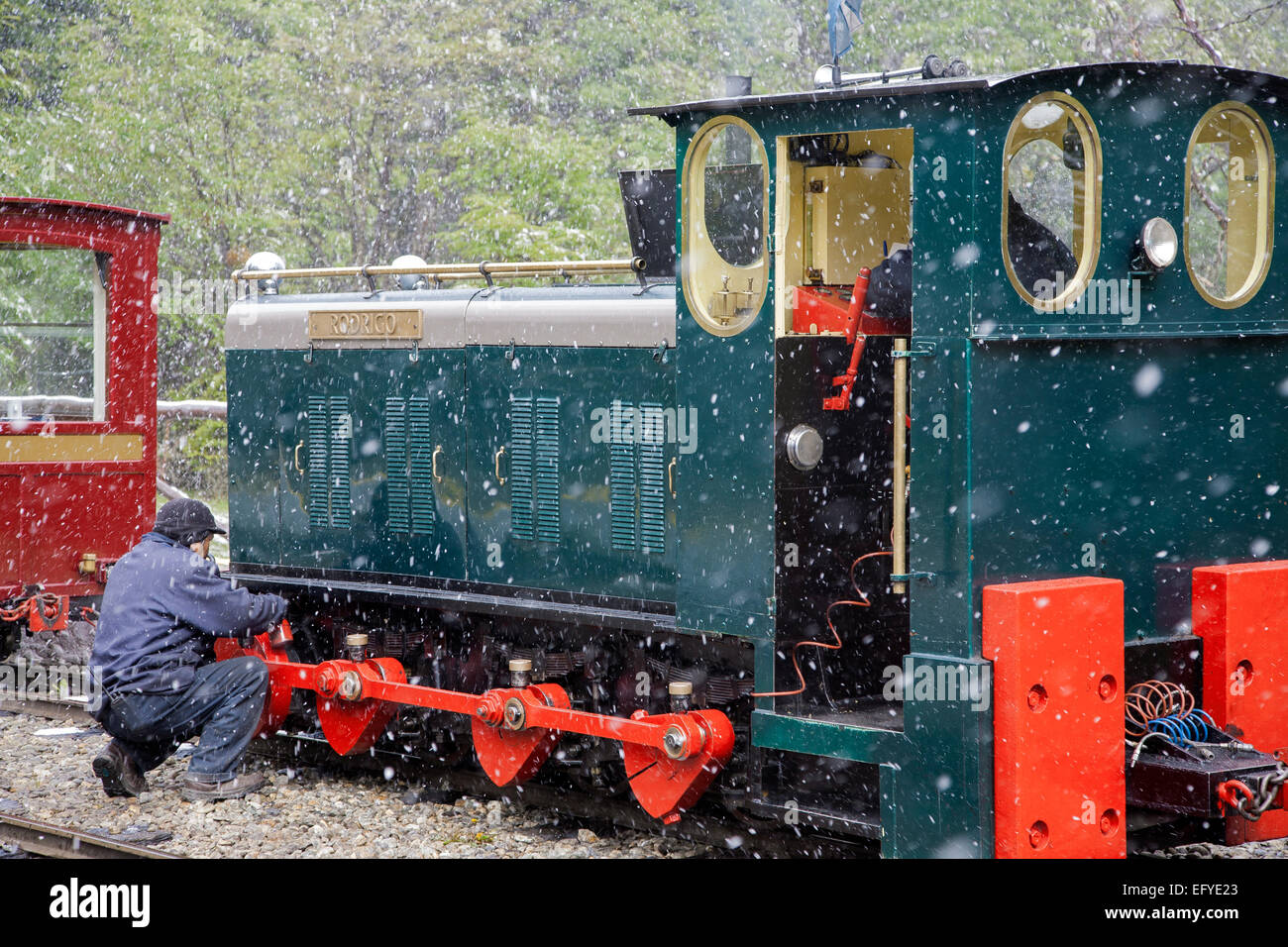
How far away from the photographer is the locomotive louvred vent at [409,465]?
6914mm

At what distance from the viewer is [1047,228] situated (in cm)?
538

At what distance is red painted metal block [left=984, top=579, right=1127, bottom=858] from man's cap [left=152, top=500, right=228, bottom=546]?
12.5 ft

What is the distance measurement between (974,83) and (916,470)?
1229 mm

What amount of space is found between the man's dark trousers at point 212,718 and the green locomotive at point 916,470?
2.69ft

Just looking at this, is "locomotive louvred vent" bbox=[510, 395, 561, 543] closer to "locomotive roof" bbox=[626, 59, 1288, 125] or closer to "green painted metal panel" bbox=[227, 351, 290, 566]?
"locomotive roof" bbox=[626, 59, 1288, 125]

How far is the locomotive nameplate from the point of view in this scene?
698cm

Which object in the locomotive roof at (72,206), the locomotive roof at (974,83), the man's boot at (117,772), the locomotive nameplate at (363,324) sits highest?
the locomotive roof at (72,206)

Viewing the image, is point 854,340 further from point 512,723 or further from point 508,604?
point 512,723

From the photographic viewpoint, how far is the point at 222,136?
61.2 feet

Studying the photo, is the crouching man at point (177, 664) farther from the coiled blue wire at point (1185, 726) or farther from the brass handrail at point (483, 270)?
the coiled blue wire at point (1185, 726)

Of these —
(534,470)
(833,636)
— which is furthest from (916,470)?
(534,470)

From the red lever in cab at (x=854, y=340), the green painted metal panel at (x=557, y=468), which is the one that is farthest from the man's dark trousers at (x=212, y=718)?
the red lever in cab at (x=854, y=340)

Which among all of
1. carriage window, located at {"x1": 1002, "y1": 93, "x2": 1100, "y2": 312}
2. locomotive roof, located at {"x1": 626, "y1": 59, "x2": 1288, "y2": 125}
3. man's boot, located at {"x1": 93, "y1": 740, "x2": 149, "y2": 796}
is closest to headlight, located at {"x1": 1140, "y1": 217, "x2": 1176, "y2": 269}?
carriage window, located at {"x1": 1002, "y1": 93, "x2": 1100, "y2": 312}

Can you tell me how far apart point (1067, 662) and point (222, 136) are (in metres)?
16.4
